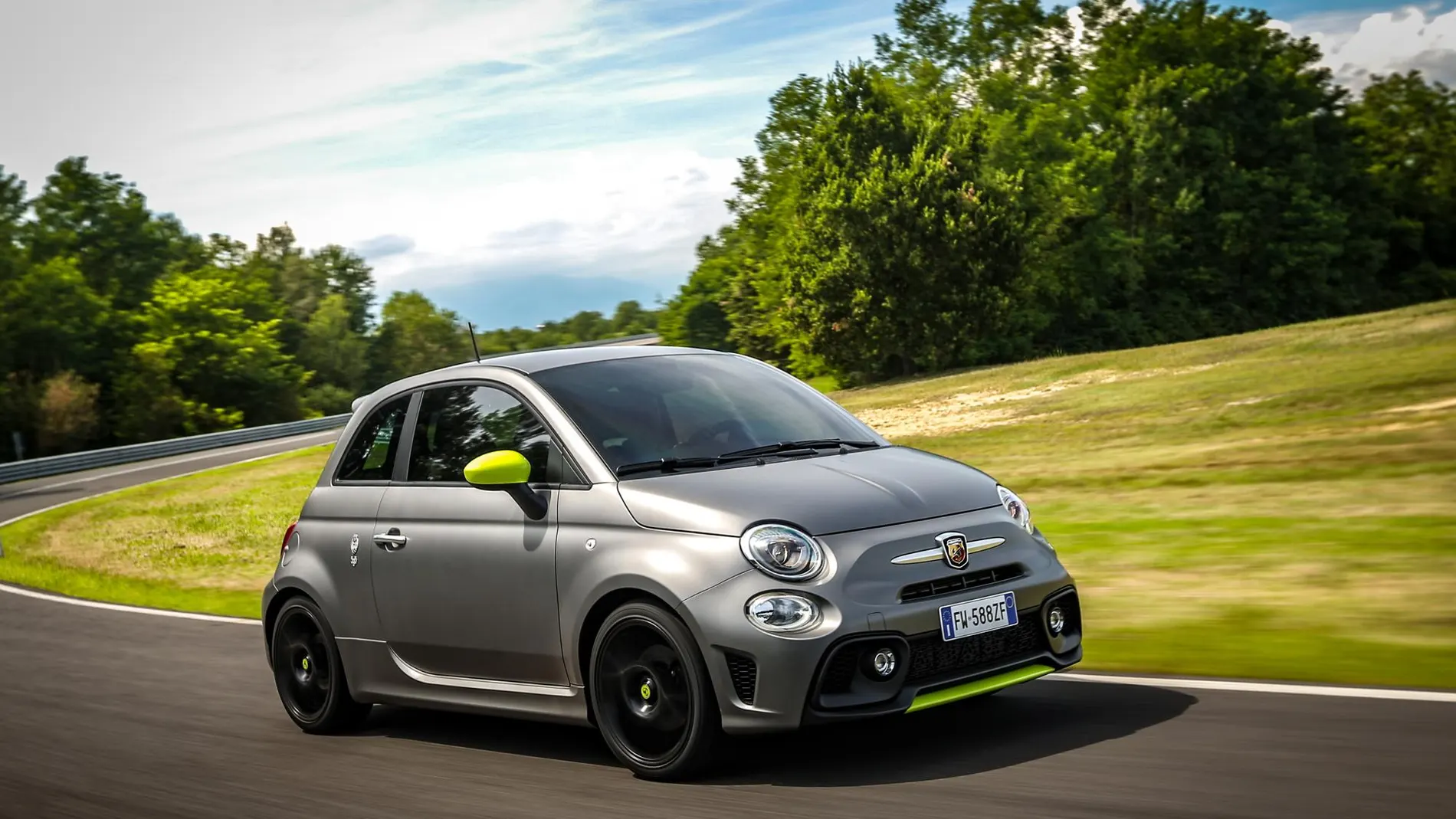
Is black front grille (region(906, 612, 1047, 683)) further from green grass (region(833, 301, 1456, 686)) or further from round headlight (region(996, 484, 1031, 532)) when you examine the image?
green grass (region(833, 301, 1456, 686))

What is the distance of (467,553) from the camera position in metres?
6.46

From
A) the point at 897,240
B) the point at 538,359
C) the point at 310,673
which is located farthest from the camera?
the point at 897,240

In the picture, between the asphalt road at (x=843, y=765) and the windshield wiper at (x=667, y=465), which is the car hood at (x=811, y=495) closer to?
the windshield wiper at (x=667, y=465)

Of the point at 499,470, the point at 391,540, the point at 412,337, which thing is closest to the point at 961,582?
the point at 499,470

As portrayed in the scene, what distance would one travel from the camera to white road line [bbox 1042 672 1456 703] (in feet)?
19.6

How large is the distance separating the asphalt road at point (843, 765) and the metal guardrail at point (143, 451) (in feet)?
115

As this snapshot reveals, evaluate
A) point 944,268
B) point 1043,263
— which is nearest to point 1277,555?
point 944,268

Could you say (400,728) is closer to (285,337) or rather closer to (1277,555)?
(1277,555)

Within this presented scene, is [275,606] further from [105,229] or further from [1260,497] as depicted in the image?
[105,229]

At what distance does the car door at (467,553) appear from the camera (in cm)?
614

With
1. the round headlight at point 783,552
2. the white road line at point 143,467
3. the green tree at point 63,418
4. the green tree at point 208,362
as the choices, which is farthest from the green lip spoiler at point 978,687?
the green tree at point 208,362

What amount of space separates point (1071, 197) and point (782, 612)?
6482 centimetres

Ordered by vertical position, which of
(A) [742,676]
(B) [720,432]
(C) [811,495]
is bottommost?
(A) [742,676]

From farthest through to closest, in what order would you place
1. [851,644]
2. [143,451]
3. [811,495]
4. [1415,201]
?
1. [1415,201]
2. [143,451]
3. [811,495]
4. [851,644]
